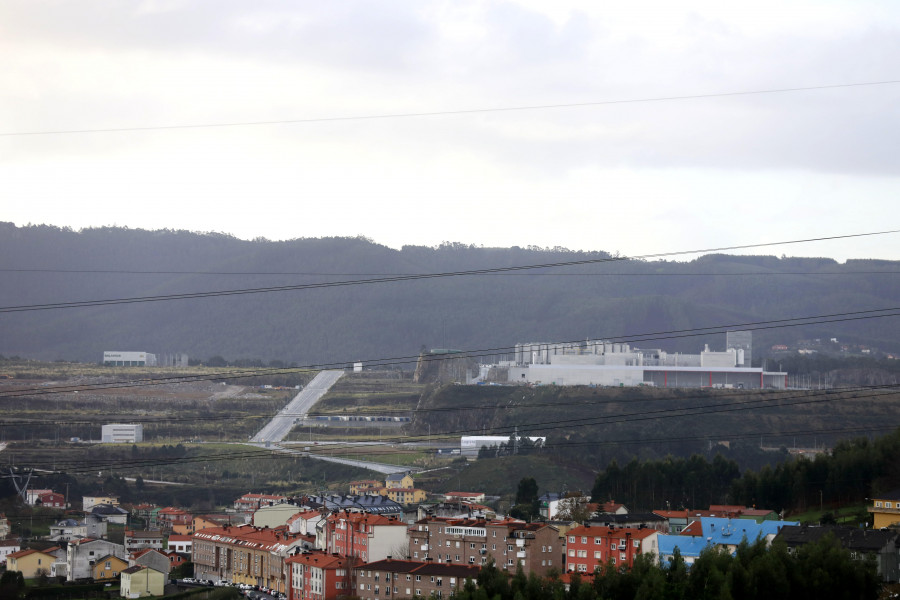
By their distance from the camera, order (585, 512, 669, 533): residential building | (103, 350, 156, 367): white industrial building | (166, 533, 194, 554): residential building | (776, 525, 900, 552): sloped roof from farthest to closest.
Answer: (103, 350, 156, 367): white industrial building → (166, 533, 194, 554): residential building → (585, 512, 669, 533): residential building → (776, 525, 900, 552): sloped roof

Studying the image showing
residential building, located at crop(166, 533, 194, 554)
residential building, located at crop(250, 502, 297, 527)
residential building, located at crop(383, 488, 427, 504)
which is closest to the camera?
residential building, located at crop(166, 533, 194, 554)

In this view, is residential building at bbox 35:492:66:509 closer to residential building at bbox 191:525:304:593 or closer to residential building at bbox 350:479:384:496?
residential building at bbox 350:479:384:496

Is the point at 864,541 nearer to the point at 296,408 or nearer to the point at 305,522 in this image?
the point at 305,522

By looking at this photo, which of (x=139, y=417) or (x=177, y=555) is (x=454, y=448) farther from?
(x=177, y=555)

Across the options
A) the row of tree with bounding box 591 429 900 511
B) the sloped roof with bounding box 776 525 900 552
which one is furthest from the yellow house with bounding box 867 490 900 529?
the row of tree with bounding box 591 429 900 511

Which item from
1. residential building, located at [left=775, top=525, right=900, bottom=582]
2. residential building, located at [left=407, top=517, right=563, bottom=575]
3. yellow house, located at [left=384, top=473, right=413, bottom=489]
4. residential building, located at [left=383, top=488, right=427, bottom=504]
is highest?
residential building, located at [left=775, top=525, right=900, bottom=582]

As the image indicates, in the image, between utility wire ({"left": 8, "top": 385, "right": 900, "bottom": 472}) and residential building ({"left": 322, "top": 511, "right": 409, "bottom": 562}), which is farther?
utility wire ({"left": 8, "top": 385, "right": 900, "bottom": 472})
